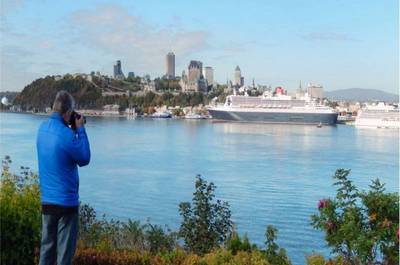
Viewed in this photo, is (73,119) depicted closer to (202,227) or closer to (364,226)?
(364,226)

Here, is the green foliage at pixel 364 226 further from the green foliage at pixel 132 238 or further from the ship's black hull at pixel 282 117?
the ship's black hull at pixel 282 117

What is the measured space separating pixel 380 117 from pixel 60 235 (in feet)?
240

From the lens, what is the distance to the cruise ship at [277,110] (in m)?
77.8

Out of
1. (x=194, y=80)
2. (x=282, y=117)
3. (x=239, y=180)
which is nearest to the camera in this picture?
(x=239, y=180)

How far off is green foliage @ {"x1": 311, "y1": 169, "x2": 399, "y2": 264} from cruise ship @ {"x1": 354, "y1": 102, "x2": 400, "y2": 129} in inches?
2760

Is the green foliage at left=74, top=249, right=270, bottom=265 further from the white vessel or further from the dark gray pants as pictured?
the white vessel

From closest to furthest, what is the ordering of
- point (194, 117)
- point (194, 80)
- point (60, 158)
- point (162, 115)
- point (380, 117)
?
point (60, 158) < point (380, 117) < point (194, 117) < point (162, 115) < point (194, 80)

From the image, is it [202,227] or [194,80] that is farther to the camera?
[194,80]

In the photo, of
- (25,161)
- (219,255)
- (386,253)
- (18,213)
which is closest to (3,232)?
(18,213)

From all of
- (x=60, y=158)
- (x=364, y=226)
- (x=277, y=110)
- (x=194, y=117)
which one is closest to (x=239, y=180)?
(x=364, y=226)

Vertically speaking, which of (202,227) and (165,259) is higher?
(165,259)

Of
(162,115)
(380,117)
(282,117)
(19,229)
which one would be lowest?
(162,115)

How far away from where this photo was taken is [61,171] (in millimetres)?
3277

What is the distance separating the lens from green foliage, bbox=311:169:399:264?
369cm
